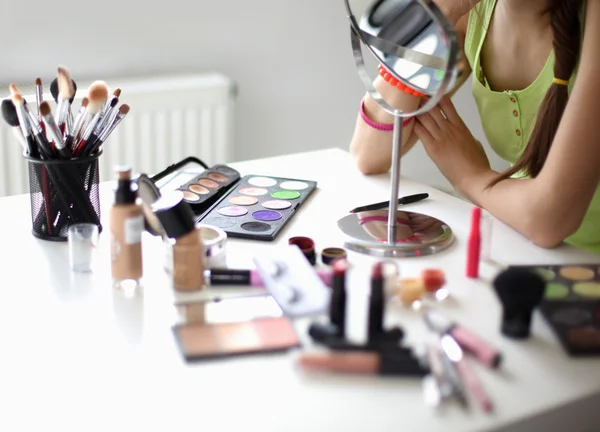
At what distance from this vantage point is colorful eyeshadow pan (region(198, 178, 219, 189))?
1.23 meters

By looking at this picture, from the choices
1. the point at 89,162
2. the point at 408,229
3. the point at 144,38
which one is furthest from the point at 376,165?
the point at 144,38

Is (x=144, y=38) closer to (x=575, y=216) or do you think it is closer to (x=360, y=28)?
(x=360, y=28)

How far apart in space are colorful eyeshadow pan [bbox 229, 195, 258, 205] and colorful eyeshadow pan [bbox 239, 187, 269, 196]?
0.06 ft

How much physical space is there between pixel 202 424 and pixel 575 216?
2.22 feet

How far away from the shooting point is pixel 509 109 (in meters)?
1.42

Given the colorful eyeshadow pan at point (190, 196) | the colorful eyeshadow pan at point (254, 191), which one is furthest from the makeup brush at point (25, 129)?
the colorful eyeshadow pan at point (254, 191)

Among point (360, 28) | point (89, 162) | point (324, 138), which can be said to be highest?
point (360, 28)

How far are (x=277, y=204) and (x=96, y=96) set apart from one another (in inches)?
12.6

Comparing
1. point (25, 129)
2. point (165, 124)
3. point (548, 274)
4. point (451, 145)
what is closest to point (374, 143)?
point (451, 145)

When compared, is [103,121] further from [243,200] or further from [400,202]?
[400,202]

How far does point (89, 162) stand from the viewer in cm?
104

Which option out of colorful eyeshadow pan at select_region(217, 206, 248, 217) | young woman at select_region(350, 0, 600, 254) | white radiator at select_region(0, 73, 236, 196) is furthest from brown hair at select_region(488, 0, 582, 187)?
white radiator at select_region(0, 73, 236, 196)

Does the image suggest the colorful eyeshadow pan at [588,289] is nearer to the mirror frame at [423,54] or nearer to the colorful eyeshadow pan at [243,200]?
the mirror frame at [423,54]

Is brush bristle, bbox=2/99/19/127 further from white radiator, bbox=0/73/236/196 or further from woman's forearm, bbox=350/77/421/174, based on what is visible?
white radiator, bbox=0/73/236/196
